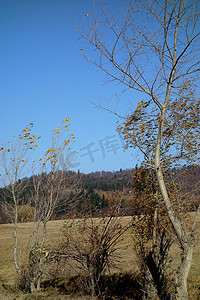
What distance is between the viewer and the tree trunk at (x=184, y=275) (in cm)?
468

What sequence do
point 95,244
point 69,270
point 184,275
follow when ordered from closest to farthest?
point 184,275 → point 95,244 → point 69,270

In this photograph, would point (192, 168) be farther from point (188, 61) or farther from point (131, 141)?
point (188, 61)

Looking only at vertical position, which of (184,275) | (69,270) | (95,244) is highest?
(95,244)

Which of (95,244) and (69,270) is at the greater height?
(95,244)

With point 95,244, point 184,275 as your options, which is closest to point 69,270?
point 95,244

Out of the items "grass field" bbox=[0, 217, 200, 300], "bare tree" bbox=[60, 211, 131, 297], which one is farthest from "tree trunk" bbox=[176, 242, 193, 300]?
"bare tree" bbox=[60, 211, 131, 297]

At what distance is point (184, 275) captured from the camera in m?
4.71

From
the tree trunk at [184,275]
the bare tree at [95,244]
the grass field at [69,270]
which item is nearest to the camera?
the tree trunk at [184,275]

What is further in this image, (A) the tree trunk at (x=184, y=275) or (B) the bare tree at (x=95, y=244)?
(B) the bare tree at (x=95, y=244)

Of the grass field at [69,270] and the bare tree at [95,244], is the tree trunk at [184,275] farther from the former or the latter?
the bare tree at [95,244]

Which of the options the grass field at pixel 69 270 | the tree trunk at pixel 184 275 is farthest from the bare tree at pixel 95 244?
the tree trunk at pixel 184 275

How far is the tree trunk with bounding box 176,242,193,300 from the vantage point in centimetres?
468

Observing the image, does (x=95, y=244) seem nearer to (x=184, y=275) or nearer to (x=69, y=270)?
(x=184, y=275)

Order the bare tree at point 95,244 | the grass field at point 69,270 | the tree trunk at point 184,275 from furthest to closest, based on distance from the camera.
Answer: the grass field at point 69,270 → the bare tree at point 95,244 → the tree trunk at point 184,275
